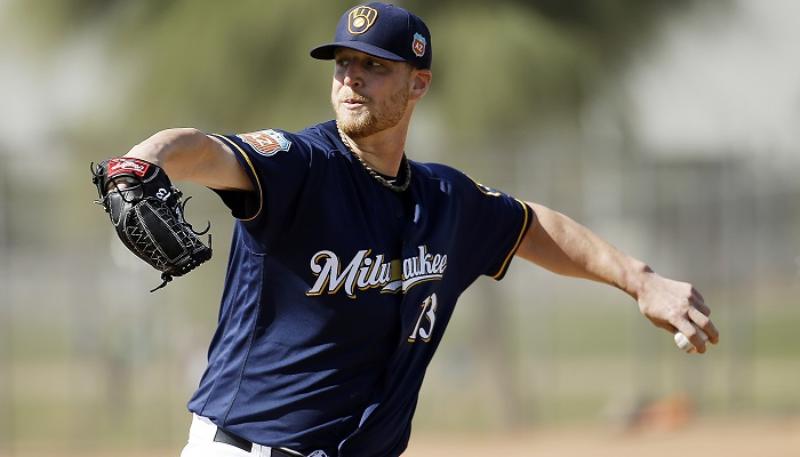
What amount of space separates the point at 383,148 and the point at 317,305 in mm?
720

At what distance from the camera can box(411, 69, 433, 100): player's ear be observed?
4546 mm

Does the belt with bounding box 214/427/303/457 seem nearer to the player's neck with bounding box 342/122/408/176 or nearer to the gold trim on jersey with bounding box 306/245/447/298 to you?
the gold trim on jersey with bounding box 306/245/447/298

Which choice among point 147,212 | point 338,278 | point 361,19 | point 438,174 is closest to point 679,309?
point 438,174

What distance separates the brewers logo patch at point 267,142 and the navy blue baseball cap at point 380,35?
48 centimetres


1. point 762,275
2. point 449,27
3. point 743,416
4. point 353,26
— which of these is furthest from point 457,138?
point 353,26

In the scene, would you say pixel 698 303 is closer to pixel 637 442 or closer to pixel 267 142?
pixel 267 142

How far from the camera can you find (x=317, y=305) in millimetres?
4027

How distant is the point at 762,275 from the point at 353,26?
517 inches

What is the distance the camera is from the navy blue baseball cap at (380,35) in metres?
4.22

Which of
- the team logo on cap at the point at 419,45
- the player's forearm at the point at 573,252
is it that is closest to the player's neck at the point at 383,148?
the team logo on cap at the point at 419,45

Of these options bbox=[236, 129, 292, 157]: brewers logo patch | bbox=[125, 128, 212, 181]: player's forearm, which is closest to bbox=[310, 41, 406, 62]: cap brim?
bbox=[236, 129, 292, 157]: brewers logo patch

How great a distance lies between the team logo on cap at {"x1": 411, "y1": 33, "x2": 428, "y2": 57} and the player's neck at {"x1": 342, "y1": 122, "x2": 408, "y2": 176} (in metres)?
0.28

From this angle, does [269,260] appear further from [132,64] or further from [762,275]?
[132,64]

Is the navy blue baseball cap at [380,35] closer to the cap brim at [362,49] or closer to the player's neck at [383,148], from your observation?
the cap brim at [362,49]
